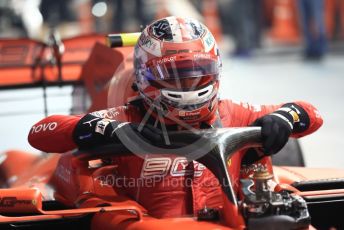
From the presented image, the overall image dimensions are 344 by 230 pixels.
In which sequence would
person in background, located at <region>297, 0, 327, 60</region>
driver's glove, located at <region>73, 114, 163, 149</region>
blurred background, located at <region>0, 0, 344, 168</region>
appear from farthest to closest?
person in background, located at <region>297, 0, 327, 60</region>
blurred background, located at <region>0, 0, 344, 168</region>
driver's glove, located at <region>73, 114, 163, 149</region>

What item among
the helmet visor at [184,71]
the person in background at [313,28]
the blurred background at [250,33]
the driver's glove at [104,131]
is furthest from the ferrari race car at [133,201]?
the person in background at [313,28]

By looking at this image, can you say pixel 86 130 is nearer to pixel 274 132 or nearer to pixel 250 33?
pixel 274 132

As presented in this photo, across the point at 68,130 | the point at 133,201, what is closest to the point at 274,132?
the point at 133,201

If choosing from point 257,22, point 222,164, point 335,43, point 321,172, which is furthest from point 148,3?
point 222,164

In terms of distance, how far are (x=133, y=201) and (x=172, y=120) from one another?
34cm

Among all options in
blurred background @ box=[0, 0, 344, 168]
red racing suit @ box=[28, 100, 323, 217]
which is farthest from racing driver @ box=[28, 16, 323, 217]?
blurred background @ box=[0, 0, 344, 168]

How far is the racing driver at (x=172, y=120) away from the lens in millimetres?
3158

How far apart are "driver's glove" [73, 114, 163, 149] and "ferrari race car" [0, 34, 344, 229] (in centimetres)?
3

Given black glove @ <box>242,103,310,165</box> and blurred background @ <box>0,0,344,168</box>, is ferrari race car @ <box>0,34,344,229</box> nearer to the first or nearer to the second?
black glove @ <box>242,103,310,165</box>

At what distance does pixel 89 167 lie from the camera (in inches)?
137

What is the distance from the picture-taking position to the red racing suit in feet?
10.5

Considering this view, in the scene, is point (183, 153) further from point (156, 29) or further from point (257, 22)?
point (257, 22)

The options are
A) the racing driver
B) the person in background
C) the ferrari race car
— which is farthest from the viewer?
the person in background

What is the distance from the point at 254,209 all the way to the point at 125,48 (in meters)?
1.70
